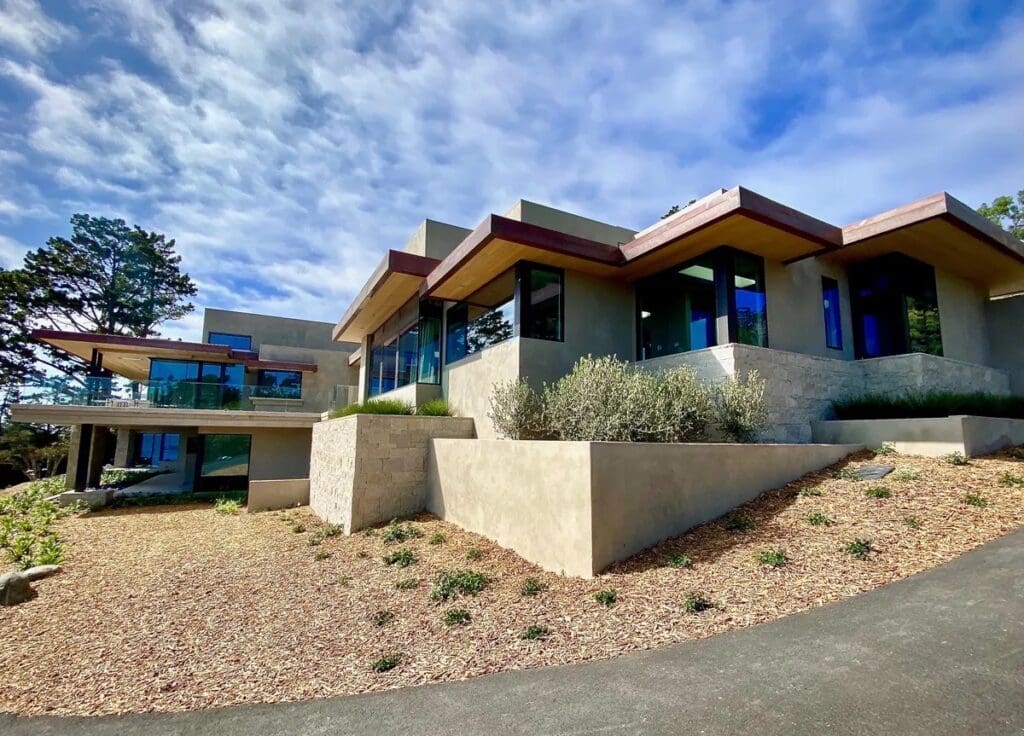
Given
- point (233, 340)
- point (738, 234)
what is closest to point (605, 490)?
point (738, 234)

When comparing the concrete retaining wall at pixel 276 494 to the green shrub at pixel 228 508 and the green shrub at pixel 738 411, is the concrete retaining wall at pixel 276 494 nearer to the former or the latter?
the green shrub at pixel 228 508

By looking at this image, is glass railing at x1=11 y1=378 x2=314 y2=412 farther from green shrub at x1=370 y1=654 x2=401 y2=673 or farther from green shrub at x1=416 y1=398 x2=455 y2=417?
green shrub at x1=370 y1=654 x2=401 y2=673

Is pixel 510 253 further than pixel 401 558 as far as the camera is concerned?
Yes

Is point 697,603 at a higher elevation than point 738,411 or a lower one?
lower

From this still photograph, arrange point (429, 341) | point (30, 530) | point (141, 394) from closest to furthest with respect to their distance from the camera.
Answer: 1. point (30, 530)
2. point (429, 341)
3. point (141, 394)

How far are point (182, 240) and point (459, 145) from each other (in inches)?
1156

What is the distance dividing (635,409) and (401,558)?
3.80m

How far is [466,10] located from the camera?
750 cm

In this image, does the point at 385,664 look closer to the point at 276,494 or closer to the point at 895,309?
the point at 276,494

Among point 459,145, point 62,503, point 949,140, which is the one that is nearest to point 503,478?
point 459,145

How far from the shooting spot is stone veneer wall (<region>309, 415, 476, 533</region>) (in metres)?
8.93

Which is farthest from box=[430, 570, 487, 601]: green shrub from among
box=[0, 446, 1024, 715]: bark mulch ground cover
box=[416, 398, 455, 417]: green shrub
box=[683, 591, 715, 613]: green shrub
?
box=[416, 398, 455, 417]: green shrub

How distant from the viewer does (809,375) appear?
966 cm

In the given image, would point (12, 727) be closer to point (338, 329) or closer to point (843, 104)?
point (843, 104)
